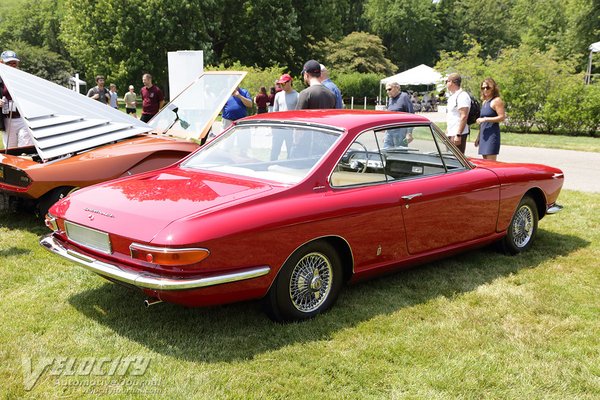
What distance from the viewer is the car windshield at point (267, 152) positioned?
4215 mm

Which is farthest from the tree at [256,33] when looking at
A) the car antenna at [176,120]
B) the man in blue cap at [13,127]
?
the car antenna at [176,120]

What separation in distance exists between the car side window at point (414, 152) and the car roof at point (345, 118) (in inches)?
2.9

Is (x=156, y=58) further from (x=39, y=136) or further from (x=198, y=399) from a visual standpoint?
(x=198, y=399)

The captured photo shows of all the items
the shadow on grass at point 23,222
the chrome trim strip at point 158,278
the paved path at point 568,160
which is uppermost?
the chrome trim strip at point 158,278

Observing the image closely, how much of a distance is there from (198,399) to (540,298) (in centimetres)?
289

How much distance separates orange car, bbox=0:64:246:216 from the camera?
594cm

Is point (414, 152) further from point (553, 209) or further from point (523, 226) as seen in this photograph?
point (553, 209)

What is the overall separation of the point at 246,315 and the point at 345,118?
5.60ft

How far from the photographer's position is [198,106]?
→ 23.7ft

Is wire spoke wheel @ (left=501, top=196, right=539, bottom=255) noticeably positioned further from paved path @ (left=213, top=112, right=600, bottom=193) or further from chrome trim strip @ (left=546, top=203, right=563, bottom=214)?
paved path @ (left=213, top=112, right=600, bottom=193)

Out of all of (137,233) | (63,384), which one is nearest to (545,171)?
(137,233)

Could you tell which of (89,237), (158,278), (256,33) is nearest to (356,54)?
(256,33)

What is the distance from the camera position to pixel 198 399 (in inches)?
118

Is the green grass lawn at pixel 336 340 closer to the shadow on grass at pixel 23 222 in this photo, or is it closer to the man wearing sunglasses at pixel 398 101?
the shadow on grass at pixel 23 222
